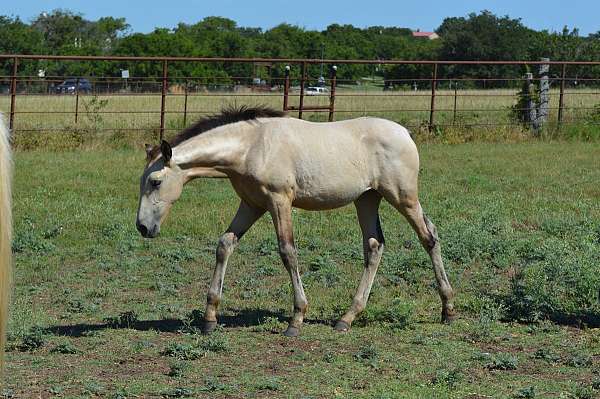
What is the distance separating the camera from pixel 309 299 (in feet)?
29.6

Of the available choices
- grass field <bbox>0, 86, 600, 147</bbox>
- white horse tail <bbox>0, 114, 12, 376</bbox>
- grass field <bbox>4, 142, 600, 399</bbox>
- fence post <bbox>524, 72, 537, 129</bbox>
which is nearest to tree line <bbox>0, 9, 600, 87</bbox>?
grass field <bbox>0, 86, 600, 147</bbox>

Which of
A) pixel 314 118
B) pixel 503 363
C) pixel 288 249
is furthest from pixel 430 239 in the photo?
pixel 314 118

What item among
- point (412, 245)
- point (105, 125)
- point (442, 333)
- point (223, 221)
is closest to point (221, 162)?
point (442, 333)

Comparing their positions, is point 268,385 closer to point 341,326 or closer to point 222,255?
point 341,326

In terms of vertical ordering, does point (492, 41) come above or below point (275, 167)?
above

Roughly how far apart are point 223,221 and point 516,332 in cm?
504

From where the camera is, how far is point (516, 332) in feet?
25.7

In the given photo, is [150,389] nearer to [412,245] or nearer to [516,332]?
[516,332]

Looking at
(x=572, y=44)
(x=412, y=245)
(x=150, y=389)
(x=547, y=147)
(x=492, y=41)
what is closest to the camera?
(x=150, y=389)

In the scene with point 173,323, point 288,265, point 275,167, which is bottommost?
point 173,323

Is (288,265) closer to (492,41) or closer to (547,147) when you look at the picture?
(547,147)

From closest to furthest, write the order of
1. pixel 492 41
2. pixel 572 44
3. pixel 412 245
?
pixel 412 245
pixel 572 44
pixel 492 41

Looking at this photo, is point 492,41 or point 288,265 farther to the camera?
point 492,41

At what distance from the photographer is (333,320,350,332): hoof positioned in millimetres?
7906
